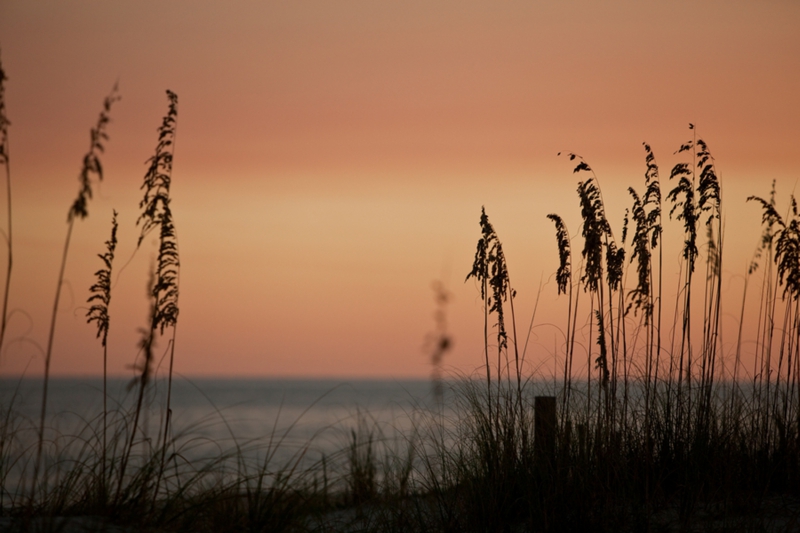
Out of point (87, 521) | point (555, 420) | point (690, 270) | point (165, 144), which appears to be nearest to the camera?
point (87, 521)

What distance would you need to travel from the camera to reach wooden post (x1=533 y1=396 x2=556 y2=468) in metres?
5.00

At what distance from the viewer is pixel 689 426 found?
17.5ft

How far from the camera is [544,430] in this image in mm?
5219

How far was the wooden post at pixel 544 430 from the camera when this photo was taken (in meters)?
5.00

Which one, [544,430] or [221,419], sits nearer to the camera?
[544,430]

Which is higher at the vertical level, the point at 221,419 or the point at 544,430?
the point at 544,430

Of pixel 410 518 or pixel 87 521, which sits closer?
pixel 87 521

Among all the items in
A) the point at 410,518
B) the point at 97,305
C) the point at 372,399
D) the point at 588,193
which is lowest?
the point at 372,399

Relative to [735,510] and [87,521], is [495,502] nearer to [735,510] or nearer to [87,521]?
[735,510]

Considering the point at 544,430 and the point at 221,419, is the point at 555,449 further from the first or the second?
the point at 221,419

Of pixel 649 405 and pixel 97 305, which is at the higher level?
pixel 97 305

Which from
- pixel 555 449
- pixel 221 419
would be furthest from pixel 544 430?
pixel 221 419

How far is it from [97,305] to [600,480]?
3296 millimetres

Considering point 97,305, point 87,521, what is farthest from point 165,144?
point 87,521
